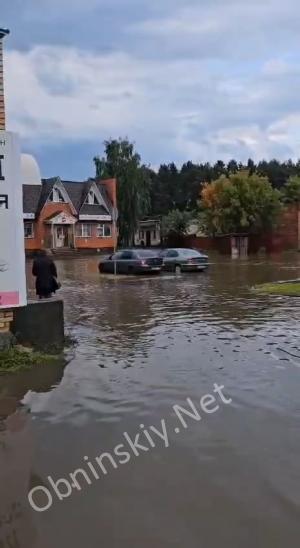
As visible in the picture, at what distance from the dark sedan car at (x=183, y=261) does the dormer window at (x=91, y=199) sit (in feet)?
93.8

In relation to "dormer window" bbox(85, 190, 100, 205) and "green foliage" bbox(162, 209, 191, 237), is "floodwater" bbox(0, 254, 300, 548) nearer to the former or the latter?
"dormer window" bbox(85, 190, 100, 205)

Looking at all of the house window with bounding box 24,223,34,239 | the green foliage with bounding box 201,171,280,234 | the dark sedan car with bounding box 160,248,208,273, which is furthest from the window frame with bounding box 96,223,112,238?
the dark sedan car with bounding box 160,248,208,273

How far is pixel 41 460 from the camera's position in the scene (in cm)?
496

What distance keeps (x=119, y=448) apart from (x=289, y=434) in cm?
161

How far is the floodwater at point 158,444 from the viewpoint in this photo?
3836mm

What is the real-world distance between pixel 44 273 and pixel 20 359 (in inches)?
172

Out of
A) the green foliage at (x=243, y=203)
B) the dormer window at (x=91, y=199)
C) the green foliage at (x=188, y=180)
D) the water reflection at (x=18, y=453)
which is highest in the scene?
the green foliage at (x=188, y=180)

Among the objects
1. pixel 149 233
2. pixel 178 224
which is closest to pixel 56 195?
pixel 178 224

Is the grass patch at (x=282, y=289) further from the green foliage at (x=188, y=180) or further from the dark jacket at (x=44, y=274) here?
the green foliage at (x=188, y=180)

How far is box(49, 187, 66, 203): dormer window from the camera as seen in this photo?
55.3 metres

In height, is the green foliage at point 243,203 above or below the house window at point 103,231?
above

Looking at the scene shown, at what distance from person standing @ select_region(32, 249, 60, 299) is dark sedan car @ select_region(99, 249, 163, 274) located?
1566 cm

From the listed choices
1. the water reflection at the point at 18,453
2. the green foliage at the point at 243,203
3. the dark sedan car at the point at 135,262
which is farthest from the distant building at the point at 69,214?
the water reflection at the point at 18,453

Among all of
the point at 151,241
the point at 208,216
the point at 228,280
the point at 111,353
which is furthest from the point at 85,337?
the point at 151,241
